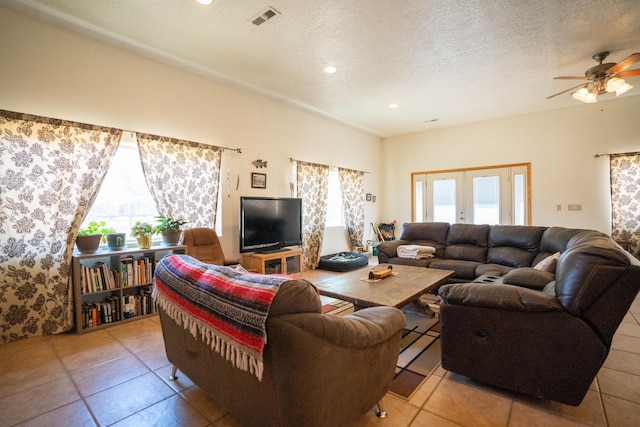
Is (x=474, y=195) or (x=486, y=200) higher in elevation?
(x=474, y=195)

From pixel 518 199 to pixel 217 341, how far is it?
6.33 metres

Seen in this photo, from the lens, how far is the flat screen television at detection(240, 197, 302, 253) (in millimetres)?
4121

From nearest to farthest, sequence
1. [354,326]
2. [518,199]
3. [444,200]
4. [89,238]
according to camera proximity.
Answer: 1. [354,326]
2. [89,238]
3. [518,199]
4. [444,200]

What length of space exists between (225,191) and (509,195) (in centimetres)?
541

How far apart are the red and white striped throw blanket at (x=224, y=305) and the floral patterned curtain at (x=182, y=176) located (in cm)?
207

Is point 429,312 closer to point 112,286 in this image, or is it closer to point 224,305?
point 224,305

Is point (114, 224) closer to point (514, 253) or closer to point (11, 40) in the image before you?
point (11, 40)

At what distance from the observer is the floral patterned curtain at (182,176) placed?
3420 millimetres

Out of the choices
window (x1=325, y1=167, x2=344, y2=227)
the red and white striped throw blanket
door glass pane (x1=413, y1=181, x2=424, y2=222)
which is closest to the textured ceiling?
window (x1=325, y1=167, x2=344, y2=227)

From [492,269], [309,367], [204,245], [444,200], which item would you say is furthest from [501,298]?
[444,200]

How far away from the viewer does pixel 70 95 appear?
2887mm

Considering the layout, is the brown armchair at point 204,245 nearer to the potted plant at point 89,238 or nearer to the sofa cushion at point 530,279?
the potted plant at point 89,238

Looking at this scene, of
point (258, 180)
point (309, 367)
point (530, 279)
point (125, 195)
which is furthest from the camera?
point (258, 180)

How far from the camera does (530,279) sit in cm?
226
